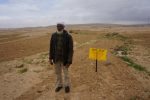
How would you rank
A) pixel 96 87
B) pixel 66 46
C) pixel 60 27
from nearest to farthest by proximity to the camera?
pixel 60 27 → pixel 66 46 → pixel 96 87

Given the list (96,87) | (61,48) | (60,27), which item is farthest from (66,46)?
(96,87)

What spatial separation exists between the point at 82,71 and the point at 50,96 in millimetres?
2942

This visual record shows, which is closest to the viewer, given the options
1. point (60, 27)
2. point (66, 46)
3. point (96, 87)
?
point (60, 27)

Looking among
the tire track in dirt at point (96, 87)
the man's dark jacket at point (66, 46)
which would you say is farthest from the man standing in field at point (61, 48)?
the tire track in dirt at point (96, 87)

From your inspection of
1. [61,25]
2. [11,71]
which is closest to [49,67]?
[11,71]

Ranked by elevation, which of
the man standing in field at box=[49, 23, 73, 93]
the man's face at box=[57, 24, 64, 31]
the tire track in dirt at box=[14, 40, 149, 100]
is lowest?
the tire track in dirt at box=[14, 40, 149, 100]

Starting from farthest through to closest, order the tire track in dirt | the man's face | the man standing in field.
Answer: 1. the tire track in dirt
2. the man standing in field
3. the man's face

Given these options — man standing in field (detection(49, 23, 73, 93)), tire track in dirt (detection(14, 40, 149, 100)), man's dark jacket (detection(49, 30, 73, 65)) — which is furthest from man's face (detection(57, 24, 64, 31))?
tire track in dirt (detection(14, 40, 149, 100))

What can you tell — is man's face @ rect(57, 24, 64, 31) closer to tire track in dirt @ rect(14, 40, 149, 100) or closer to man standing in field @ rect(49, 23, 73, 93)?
man standing in field @ rect(49, 23, 73, 93)

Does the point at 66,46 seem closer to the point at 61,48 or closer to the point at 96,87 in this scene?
the point at 61,48

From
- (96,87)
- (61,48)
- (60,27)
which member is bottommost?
(96,87)

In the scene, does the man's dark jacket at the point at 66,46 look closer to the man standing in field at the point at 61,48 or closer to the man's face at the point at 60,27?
the man standing in field at the point at 61,48

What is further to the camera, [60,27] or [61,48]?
[61,48]

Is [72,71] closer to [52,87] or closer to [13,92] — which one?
[52,87]
